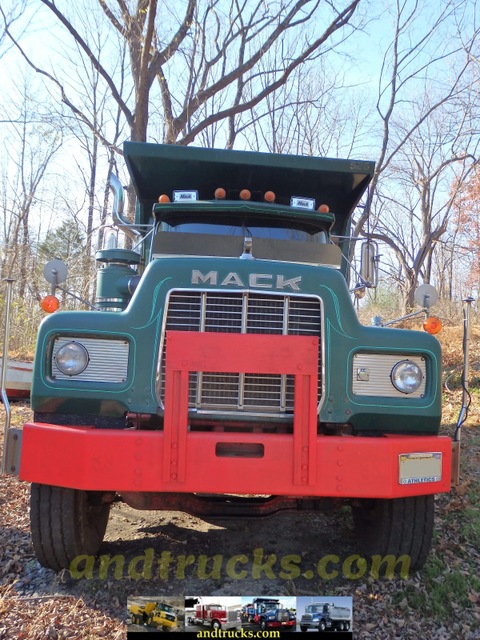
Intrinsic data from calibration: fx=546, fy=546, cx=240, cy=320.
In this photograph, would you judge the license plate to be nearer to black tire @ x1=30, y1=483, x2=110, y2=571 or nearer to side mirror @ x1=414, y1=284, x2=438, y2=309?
side mirror @ x1=414, y1=284, x2=438, y2=309

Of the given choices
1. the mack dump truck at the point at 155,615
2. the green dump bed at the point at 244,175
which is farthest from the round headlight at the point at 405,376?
the green dump bed at the point at 244,175

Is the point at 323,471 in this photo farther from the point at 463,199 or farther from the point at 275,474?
the point at 463,199

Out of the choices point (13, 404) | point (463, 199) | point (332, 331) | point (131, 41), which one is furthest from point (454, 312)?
point (332, 331)

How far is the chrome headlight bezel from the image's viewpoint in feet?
10.1

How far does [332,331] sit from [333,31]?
39.8 ft

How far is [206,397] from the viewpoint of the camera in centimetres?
310

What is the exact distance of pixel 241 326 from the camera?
313 centimetres

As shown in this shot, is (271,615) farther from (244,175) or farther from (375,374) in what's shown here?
(244,175)

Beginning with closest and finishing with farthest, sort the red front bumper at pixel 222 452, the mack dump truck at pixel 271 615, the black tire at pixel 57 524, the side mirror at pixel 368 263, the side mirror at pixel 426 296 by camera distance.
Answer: the mack dump truck at pixel 271 615 → the red front bumper at pixel 222 452 → the black tire at pixel 57 524 → the side mirror at pixel 426 296 → the side mirror at pixel 368 263

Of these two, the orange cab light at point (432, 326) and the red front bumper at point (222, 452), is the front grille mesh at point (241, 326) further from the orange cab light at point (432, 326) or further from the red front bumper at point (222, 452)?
the orange cab light at point (432, 326)

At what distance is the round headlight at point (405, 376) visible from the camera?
125 inches

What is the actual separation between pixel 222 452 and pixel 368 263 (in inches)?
108

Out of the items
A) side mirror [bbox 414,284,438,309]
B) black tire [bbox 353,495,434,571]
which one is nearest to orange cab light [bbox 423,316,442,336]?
side mirror [bbox 414,284,438,309]

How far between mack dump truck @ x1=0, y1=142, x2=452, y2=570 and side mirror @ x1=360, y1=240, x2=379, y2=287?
191 cm
